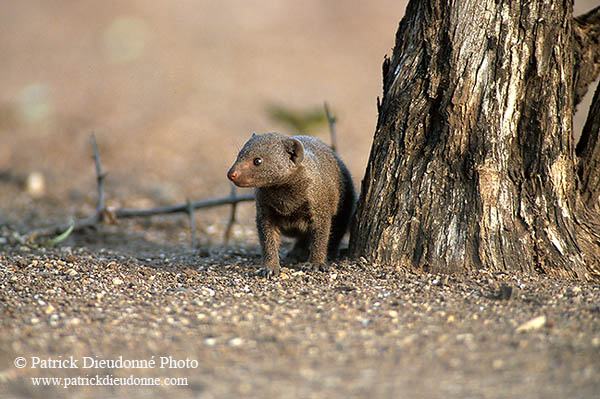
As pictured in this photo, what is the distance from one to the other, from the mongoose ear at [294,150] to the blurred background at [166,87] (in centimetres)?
434

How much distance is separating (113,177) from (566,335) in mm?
8050

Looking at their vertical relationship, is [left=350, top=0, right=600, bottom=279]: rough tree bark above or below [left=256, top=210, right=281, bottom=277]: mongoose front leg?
above

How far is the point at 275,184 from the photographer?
17.2 ft

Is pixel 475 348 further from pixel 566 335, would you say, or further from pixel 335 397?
pixel 335 397

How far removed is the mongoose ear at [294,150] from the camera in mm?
5188

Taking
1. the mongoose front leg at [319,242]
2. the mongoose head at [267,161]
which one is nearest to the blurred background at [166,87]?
the mongoose front leg at [319,242]

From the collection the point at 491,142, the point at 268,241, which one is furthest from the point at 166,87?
the point at 491,142

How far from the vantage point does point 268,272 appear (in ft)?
16.6

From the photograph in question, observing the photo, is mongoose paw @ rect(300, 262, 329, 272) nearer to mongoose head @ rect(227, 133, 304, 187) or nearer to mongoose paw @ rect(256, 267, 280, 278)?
mongoose paw @ rect(256, 267, 280, 278)

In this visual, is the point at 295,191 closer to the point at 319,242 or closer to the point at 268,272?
the point at 319,242

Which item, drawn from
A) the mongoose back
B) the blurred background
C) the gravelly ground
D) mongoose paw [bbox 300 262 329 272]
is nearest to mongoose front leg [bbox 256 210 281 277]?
the mongoose back

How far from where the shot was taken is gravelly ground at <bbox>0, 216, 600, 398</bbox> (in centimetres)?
298

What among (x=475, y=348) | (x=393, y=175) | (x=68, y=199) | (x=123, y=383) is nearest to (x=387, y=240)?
(x=393, y=175)

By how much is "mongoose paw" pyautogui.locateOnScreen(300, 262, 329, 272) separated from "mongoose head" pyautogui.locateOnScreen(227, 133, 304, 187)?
79cm
